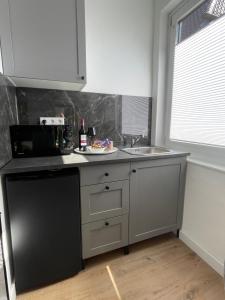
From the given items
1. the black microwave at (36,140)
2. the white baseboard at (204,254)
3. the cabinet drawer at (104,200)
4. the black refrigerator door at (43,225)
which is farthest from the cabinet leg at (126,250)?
the black microwave at (36,140)

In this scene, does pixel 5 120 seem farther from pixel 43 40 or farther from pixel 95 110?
pixel 95 110

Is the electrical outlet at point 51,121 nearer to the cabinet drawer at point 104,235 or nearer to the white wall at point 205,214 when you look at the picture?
the cabinet drawer at point 104,235

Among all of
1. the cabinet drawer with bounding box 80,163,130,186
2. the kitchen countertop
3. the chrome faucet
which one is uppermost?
the chrome faucet

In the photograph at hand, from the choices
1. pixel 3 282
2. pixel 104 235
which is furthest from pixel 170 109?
pixel 3 282

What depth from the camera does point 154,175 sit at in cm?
149

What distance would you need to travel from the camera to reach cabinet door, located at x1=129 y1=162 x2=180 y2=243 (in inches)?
56.6

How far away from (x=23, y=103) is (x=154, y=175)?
1378mm

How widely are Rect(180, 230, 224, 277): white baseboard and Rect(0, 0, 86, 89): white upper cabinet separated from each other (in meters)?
1.80

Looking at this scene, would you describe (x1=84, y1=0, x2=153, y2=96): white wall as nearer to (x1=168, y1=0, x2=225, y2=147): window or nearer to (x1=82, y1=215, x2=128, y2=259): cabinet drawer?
(x1=168, y1=0, x2=225, y2=147): window

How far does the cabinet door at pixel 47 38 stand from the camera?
113cm

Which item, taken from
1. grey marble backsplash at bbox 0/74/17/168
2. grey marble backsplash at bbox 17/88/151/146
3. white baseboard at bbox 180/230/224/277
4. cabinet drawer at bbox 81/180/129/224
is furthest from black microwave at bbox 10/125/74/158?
white baseboard at bbox 180/230/224/277

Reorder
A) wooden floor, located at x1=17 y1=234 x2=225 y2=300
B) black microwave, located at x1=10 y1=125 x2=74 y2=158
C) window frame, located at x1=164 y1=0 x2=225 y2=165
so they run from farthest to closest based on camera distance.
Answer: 1. window frame, located at x1=164 y1=0 x2=225 y2=165
2. black microwave, located at x1=10 y1=125 x2=74 y2=158
3. wooden floor, located at x1=17 y1=234 x2=225 y2=300

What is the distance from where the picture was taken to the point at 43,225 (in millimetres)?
1130

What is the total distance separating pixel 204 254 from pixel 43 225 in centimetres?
139
